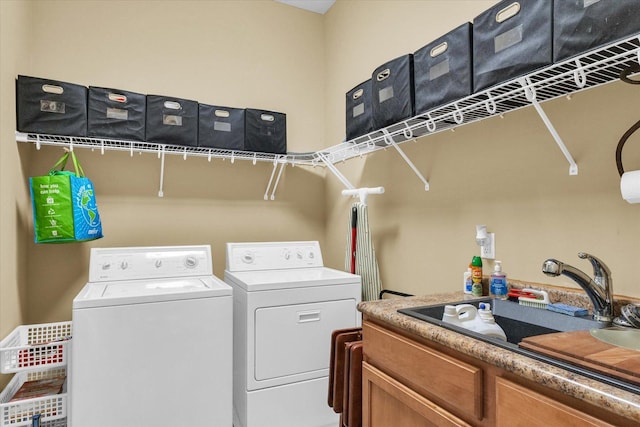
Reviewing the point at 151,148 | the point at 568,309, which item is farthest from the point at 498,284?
the point at 151,148

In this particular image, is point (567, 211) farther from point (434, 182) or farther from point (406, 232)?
point (406, 232)

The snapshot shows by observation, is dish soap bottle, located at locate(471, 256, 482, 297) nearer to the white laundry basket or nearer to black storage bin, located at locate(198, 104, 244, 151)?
black storage bin, located at locate(198, 104, 244, 151)

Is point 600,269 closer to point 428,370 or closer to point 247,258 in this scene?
point 428,370

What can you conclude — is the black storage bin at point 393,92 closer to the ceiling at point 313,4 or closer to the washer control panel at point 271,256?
the washer control panel at point 271,256

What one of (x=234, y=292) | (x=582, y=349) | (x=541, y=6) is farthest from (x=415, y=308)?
(x=234, y=292)

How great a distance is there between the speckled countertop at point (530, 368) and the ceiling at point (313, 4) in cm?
285

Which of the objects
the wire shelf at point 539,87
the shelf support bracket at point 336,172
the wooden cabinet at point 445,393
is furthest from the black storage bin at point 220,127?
the wooden cabinet at point 445,393

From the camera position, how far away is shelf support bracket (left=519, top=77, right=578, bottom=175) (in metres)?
1.25

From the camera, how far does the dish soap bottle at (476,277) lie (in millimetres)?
1642

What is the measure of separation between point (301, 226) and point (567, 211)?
7.01ft

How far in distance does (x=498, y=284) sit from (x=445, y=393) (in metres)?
0.69

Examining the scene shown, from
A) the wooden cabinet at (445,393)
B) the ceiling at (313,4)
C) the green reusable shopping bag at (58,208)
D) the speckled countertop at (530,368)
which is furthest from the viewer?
the ceiling at (313,4)

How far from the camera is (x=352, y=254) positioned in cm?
257

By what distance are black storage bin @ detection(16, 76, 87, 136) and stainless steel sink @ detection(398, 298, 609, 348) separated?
2127mm
